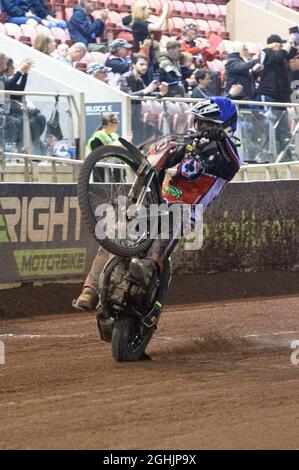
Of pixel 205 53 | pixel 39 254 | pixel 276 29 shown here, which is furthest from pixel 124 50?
pixel 276 29

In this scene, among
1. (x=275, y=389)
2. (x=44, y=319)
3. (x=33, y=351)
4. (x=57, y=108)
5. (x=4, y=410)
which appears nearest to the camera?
(x=4, y=410)

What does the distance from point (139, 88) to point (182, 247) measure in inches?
146

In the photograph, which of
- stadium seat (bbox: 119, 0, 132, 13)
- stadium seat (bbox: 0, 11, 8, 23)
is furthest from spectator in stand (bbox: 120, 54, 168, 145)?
stadium seat (bbox: 119, 0, 132, 13)

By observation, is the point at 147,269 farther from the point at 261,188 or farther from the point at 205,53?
the point at 205,53

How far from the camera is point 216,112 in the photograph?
8.84 m

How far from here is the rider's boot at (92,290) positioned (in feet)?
27.2

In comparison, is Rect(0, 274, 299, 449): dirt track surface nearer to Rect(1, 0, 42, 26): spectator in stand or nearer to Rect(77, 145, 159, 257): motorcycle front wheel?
Rect(77, 145, 159, 257): motorcycle front wheel

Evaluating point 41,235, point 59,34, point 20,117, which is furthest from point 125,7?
point 41,235

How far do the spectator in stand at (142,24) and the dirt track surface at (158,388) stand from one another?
30.1 ft

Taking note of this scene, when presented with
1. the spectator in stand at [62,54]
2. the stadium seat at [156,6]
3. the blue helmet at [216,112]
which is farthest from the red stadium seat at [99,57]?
the blue helmet at [216,112]

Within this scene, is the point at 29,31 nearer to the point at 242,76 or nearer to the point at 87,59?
the point at 87,59

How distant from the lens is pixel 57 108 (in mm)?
13570

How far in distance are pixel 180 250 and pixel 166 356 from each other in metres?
5.02

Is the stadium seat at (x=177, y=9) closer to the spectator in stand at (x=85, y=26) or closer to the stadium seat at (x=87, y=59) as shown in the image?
the spectator in stand at (x=85, y=26)
